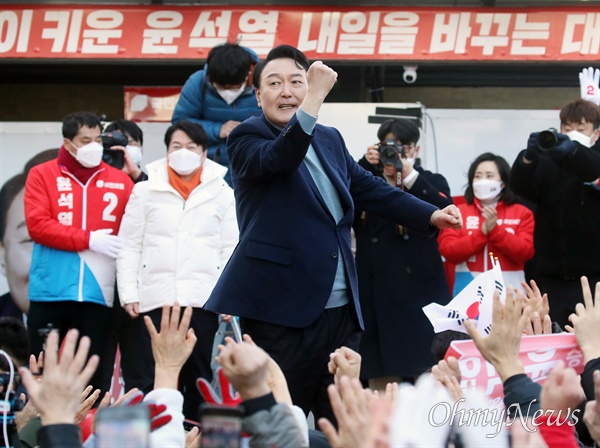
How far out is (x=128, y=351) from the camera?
21.5 feet

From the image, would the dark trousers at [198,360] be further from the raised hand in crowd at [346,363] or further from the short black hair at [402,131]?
the raised hand in crowd at [346,363]

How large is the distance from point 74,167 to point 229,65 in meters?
1.17

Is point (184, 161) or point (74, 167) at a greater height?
point (184, 161)

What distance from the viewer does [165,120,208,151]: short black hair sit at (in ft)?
21.2

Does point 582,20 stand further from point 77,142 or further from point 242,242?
point 242,242

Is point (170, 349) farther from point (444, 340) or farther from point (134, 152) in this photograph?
point (134, 152)

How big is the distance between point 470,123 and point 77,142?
132 inches

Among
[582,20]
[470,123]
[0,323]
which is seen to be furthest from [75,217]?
[582,20]

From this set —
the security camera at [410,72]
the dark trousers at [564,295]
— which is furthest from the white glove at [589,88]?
the security camera at [410,72]

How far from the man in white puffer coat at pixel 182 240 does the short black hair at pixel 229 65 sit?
1.24 ft

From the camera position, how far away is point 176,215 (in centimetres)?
632

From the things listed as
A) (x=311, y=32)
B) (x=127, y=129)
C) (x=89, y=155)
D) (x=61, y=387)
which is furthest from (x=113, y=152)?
(x=61, y=387)

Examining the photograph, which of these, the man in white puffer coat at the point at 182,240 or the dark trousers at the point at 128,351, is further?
the dark trousers at the point at 128,351

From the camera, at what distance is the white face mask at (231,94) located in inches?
265
